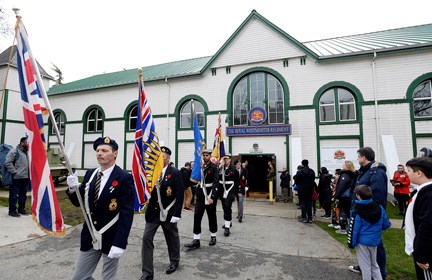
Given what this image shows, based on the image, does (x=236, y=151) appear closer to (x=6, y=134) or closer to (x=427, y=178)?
(x=427, y=178)

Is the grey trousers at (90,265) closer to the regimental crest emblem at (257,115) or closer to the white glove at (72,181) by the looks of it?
the white glove at (72,181)

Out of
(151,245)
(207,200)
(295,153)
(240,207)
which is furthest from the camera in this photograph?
(295,153)

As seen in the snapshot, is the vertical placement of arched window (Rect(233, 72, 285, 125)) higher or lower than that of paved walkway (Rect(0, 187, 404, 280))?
higher

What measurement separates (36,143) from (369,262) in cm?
472

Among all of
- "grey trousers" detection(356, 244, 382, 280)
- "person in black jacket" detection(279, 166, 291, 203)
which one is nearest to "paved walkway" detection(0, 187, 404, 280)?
"grey trousers" detection(356, 244, 382, 280)

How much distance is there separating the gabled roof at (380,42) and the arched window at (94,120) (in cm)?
1565

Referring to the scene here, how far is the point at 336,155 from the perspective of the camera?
1195 cm

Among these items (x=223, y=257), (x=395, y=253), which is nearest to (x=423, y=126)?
(x=395, y=253)

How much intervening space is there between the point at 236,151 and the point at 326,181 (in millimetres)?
6382

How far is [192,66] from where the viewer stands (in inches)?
679

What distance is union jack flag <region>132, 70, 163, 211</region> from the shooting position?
12.3 feet

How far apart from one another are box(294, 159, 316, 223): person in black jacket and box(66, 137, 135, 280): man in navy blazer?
6.11 meters

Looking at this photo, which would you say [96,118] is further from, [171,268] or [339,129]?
[171,268]

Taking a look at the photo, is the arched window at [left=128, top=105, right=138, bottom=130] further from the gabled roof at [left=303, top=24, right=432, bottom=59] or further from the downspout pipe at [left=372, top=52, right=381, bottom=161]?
the downspout pipe at [left=372, top=52, right=381, bottom=161]
